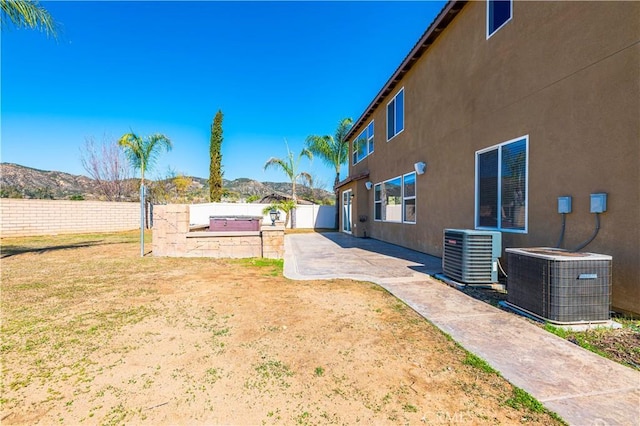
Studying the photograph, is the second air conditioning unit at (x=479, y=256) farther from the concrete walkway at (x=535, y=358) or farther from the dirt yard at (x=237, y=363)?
the dirt yard at (x=237, y=363)

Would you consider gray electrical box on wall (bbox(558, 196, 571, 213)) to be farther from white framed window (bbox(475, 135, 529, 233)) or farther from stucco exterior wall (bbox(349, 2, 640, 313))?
white framed window (bbox(475, 135, 529, 233))

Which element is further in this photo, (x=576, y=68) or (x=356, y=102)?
(x=356, y=102)

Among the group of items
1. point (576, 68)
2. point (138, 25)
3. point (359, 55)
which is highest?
point (359, 55)

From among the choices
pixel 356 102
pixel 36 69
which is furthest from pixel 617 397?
pixel 356 102

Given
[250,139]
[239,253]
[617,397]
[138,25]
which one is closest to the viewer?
[617,397]

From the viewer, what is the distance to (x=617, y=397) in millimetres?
1941

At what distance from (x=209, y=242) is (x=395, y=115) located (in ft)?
26.0

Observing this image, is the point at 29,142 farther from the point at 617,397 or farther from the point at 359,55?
the point at 617,397

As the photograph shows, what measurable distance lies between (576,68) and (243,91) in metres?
19.1

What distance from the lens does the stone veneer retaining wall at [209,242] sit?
788 cm

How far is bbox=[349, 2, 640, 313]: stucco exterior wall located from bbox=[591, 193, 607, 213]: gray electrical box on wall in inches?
2.9

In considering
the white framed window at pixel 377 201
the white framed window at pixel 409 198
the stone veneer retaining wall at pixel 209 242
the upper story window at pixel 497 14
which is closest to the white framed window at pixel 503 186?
the upper story window at pixel 497 14

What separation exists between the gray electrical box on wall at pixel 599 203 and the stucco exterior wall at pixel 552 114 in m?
0.07

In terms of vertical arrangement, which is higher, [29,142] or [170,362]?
[29,142]
